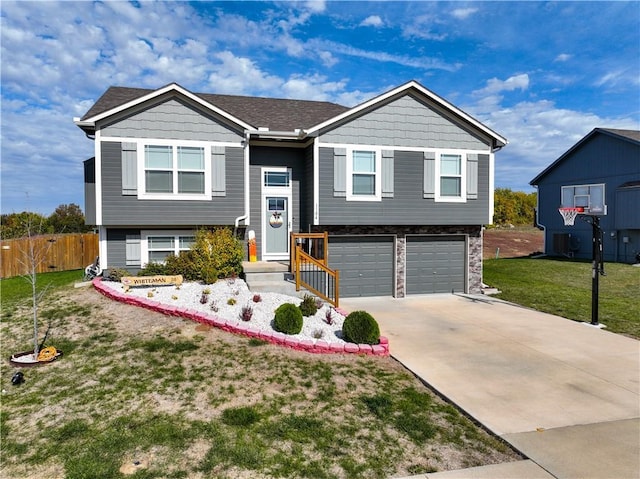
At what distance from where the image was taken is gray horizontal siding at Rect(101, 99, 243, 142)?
11.3 metres

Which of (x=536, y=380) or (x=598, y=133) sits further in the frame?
(x=598, y=133)

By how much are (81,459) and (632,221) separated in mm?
24982

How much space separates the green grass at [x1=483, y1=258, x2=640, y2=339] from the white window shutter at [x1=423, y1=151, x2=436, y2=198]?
4.43 m

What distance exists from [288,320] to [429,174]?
26.4 ft

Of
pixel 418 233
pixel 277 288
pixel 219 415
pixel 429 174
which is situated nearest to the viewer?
pixel 219 415

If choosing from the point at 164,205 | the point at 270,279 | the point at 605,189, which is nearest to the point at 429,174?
the point at 270,279

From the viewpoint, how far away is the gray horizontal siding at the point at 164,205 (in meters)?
11.2

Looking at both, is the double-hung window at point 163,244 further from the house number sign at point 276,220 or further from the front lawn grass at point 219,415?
the front lawn grass at point 219,415

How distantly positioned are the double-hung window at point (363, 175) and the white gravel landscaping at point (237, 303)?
14.2ft

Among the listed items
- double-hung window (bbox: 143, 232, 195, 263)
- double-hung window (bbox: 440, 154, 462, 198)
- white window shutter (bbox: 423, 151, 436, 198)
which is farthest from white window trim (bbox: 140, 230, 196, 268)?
double-hung window (bbox: 440, 154, 462, 198)

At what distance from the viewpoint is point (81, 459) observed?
406 centimetres

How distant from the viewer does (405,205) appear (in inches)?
519

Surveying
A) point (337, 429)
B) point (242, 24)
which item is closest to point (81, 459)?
point (337, 429)

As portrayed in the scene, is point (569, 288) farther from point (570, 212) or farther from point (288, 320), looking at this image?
point (288, 320)
